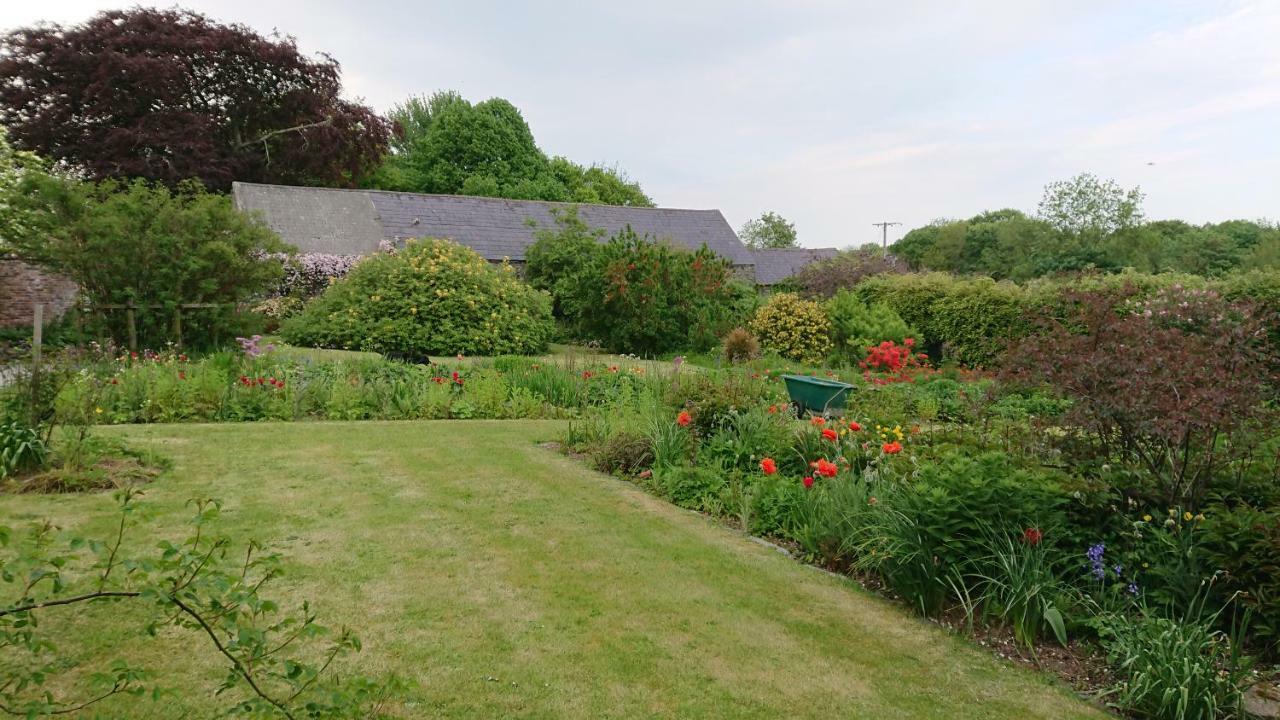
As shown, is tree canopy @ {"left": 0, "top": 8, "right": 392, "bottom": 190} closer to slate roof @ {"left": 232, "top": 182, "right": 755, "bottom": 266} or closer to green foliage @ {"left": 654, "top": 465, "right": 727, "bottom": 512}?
slate roof @ {"left": 232, "top": 182, "right": 755, "bottom": 266}

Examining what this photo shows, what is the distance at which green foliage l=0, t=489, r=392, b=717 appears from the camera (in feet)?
6.50

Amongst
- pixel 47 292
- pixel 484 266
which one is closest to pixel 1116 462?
pixel 484 266

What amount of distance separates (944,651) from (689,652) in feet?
3.86

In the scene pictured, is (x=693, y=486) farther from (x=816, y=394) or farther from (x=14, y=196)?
(x=14, y=196)

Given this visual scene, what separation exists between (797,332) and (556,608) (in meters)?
13.2

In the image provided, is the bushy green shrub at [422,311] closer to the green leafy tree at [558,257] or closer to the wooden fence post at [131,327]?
the green leafy tree at [558,257]

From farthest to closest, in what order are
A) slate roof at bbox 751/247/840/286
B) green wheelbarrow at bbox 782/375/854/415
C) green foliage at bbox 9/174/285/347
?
slate roof at bbox 751/247/840/286 → green foliage at bbox 9/174/285/347 → green wheelbarrow at bbox 782/375/854/415

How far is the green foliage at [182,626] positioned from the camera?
6.50 feet

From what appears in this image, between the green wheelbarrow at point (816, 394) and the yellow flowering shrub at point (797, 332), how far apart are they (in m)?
7.04

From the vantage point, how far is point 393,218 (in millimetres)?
26266

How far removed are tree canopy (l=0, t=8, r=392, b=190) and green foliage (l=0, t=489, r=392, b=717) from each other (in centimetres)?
2386

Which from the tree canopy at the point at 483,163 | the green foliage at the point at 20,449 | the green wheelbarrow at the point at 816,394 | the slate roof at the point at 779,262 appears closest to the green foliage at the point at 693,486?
the green wheelbarrow at the point at 816,394

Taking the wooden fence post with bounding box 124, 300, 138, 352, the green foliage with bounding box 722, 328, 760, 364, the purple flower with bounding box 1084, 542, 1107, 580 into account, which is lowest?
the purple flower with bounding box 1084, 542, 1107, 580

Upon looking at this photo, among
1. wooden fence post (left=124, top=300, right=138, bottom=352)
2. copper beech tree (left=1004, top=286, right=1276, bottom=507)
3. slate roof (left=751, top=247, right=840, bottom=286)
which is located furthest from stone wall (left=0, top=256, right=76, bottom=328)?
slate roof (left=751, top=247, right=840, bottom=286)
